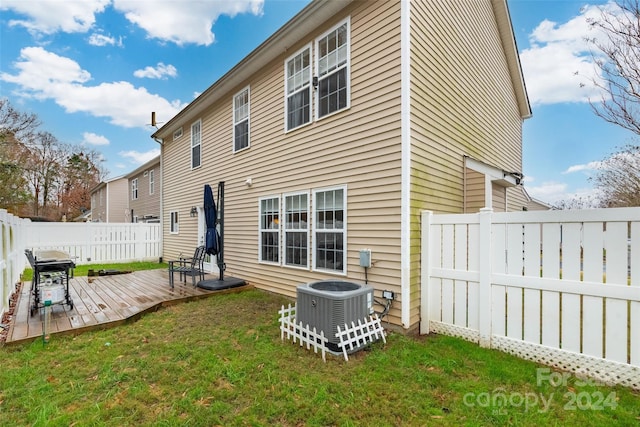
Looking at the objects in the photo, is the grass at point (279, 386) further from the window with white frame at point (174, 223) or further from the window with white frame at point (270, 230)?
the window with white frame at point (174, 223)

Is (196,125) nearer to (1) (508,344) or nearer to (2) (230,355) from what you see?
(2) (230,355)

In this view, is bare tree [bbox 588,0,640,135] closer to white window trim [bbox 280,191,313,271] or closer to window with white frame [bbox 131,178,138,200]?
white window trim [bbox 280,191,313,271]

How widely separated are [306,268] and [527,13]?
9604 millimetres

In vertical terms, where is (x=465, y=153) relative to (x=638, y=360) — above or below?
above

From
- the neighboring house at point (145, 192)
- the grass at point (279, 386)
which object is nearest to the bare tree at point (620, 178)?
the grass at point (279, 386)

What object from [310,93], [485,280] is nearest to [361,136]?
[310,93]

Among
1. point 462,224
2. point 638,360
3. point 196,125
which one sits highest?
point 196,125

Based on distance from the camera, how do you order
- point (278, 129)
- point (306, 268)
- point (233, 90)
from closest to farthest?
point (306, 268)
point (278, 129)
point (233, 90)

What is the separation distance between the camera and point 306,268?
594 cm

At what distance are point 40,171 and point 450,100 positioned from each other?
35.6 metres

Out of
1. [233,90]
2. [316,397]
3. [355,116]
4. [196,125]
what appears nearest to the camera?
[316,397]

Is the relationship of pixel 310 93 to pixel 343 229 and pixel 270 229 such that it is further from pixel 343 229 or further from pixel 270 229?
pixel 270 229

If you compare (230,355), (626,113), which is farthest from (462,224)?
(626,113)

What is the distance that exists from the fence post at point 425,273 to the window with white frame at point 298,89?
3079mm
